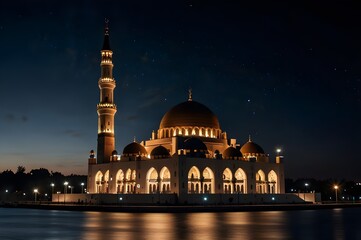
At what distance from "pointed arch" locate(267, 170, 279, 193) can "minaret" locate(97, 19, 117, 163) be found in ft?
65.1

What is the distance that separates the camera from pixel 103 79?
6072cm

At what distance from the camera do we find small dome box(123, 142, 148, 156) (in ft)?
192

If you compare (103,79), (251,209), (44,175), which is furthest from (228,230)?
(44,175)

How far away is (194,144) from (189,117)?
6801 mm

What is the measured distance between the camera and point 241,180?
5819cm

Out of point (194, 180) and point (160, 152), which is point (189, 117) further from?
point (194, 180)

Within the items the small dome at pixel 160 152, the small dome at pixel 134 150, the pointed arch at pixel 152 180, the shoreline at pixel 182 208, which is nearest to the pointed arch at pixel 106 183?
the small dome at pixel 134 150

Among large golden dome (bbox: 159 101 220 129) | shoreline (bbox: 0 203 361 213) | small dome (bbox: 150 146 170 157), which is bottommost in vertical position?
shoreline (bbox: 0 203 361 213)

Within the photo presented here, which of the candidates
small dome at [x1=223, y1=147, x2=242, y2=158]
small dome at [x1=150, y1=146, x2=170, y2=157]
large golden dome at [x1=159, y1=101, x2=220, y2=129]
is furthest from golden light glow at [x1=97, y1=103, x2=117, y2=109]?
small dome at [x1=223, y1=147, x2=242, y2=158]

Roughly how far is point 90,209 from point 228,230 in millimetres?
25834

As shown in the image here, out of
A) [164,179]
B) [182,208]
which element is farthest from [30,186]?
[182,208]

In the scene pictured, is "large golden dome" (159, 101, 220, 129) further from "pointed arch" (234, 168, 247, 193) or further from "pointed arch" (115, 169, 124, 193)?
"pointed arch" (115, 169, 124, 193)

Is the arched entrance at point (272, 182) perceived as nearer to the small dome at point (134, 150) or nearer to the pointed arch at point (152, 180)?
the pointed arch at point (152, 180)

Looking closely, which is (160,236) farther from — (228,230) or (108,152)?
(108,152)
